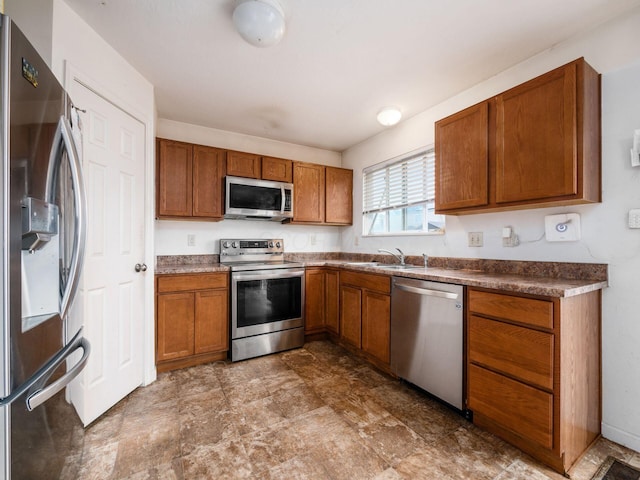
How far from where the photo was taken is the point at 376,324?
8.23 feet

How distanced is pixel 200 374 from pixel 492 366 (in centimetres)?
223

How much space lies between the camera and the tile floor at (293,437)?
141cm

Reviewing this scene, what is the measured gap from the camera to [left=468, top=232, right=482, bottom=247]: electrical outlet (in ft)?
7.53

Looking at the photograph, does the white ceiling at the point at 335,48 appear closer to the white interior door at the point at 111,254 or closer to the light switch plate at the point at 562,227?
the white interior door at the point at 111,254

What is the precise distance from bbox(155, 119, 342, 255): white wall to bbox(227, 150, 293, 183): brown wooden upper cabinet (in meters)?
0.41

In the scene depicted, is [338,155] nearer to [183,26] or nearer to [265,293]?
[265,293]

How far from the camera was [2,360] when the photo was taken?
0.78 metres

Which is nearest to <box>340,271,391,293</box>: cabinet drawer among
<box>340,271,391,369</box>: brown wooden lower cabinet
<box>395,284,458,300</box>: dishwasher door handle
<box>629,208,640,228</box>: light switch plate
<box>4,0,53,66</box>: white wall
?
<box>340,271,391,369</box>: brown wooden lower cabinet

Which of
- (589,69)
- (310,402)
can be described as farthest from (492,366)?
(589,69)

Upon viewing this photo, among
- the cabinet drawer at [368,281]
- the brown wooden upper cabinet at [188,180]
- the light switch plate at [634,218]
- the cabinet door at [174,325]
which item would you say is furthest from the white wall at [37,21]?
the light switch plate at [634,218]

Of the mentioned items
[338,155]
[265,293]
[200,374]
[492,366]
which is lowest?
[200,374]

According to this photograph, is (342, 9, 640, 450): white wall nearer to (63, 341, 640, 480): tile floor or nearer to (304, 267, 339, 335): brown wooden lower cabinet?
(63, 341, 640, 480): tile floor

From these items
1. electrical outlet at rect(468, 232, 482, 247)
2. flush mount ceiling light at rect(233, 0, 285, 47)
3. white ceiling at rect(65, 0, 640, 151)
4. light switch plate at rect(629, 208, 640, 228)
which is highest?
white ceiling at rect(65, 0, 640, 151)

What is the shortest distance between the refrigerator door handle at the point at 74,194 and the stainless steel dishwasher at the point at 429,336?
1.95 meters
